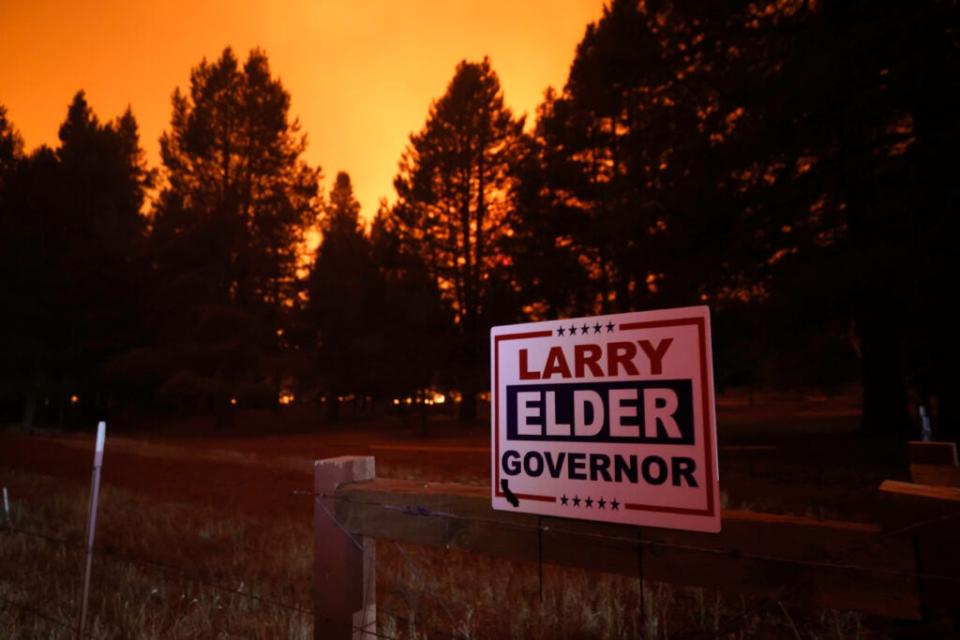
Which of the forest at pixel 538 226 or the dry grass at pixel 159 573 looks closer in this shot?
the dry grass at pixel 159 573

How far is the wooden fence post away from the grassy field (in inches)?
14.2

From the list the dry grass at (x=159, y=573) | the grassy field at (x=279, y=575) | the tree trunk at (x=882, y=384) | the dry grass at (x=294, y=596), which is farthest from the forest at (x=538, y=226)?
the dry grass at (x=159, y=573)

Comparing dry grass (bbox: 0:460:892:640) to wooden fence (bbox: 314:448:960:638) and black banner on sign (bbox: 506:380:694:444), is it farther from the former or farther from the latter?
black banner on sign (bbox: 506:380:694:444)

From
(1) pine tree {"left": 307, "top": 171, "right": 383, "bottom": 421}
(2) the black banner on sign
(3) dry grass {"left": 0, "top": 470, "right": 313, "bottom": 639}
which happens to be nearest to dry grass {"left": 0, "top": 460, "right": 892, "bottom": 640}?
(3) dry grass {"left": 0, "top": 470, "right": 313, "bottom": 639}

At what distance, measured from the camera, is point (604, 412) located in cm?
220

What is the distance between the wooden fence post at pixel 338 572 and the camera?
2766 mm

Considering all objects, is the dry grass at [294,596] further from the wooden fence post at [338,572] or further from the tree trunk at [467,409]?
the tree trunk at [467,409]

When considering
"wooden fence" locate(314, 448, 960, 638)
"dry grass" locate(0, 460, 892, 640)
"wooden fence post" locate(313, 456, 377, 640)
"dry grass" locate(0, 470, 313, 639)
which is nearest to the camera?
"wooden fence" locate(314, 448, 960, 638)

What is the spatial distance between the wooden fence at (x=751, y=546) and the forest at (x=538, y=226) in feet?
37.1

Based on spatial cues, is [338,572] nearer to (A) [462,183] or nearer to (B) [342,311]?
(A) [462,183]

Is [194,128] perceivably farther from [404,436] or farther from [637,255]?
[637,255]

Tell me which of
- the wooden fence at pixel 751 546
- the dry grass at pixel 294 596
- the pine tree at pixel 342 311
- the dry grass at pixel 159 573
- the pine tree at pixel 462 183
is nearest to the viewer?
the wooden fence at pixel 751 546

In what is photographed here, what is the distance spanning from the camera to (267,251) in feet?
106

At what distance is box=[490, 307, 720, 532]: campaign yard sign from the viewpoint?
6.51 feet
